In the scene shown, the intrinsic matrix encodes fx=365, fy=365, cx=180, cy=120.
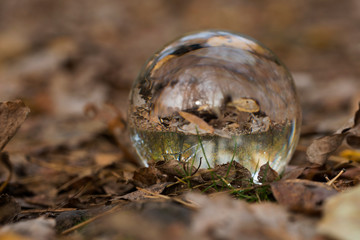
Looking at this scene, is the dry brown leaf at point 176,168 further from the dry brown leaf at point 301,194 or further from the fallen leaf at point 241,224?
the fallen leaf at point 241,224

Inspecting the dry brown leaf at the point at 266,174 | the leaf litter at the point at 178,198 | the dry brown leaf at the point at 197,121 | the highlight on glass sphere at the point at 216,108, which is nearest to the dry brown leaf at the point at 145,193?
the leaf litter at the point at 178,198

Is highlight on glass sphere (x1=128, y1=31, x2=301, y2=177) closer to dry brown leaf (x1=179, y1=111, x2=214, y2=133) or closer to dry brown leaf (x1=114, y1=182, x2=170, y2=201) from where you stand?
dry brown leaf (x1=179, y1=111, x2=214, y2=133)

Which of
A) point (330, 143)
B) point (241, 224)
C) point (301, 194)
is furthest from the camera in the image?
point (330, 143)

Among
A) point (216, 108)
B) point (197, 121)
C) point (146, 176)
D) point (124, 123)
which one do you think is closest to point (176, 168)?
point (146, 176)

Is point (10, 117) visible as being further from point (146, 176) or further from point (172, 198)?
point (172, 198)

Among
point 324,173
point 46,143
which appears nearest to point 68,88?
point 46,143

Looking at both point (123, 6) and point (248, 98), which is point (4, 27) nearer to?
point (123, 6)
